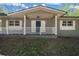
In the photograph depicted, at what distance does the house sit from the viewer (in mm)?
18859

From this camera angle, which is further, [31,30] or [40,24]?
[40,24]

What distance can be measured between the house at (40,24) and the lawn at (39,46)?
43.6 inches

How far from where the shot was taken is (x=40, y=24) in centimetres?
1961

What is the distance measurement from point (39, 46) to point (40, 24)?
3.65 metres

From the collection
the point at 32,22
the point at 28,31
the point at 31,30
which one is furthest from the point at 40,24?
the point at 28,31

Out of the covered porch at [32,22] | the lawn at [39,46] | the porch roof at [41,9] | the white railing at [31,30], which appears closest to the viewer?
the lawn at [39,46]

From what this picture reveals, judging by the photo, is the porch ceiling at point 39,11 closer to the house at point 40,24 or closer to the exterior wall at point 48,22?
the house at point 40,24

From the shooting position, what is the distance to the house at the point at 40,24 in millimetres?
18859

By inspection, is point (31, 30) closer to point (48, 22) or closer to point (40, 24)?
point (40, 24)

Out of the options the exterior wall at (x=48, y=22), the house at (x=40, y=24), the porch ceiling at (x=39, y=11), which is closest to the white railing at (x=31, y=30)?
the house at (x=40, y=24)

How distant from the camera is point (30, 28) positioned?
62.8 feet

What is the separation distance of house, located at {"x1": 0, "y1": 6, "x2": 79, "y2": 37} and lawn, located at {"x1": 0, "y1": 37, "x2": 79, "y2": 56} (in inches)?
43.6

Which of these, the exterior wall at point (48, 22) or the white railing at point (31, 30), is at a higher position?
the exterior wall at point (48, 22)

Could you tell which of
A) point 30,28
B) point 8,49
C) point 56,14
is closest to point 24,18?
point 30,28
